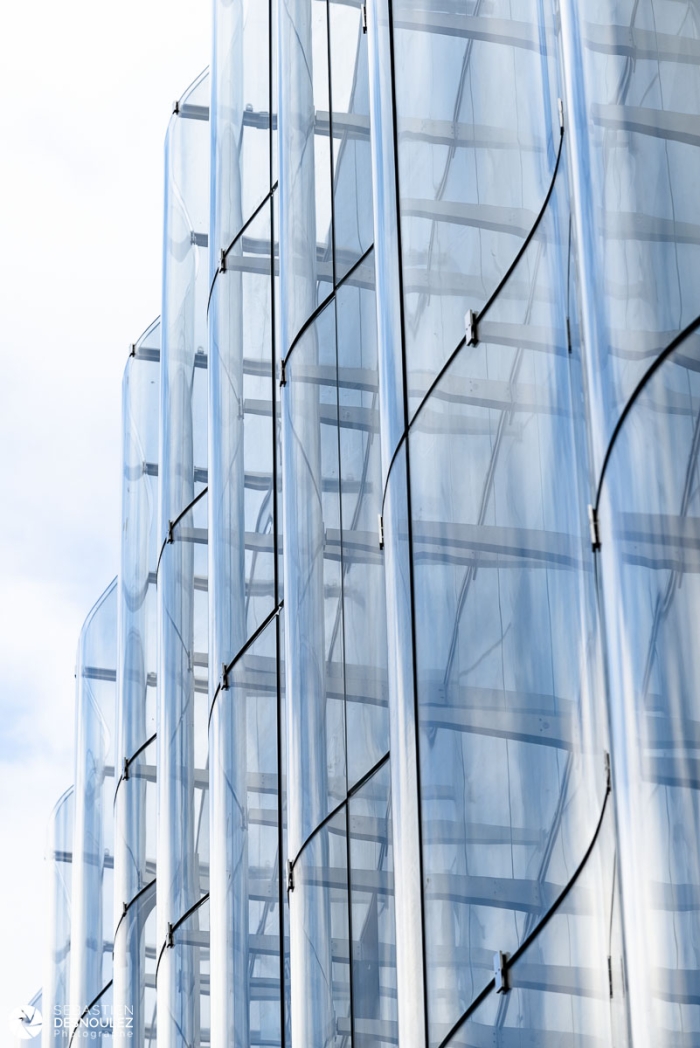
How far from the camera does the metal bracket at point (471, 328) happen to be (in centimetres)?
821

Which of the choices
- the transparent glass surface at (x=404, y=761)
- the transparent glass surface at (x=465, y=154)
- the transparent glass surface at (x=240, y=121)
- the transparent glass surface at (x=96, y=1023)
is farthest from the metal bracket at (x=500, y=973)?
the transparent glass surface at (x=96, y=1023)

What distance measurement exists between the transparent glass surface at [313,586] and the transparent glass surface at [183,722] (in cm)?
439

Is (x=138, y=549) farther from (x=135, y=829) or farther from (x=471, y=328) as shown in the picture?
(x=471, y=328)

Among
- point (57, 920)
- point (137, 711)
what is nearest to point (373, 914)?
point (137, 711)

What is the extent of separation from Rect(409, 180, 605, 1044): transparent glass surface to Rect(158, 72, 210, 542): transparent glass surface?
9747 millimetres

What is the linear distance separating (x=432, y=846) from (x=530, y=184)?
3091 millimetres

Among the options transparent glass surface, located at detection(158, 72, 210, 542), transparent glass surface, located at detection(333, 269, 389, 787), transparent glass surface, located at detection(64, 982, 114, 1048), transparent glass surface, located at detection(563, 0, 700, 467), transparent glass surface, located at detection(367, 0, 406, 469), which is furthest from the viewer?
transparent glass surface, located at detection(64, 982, 114, 1048)

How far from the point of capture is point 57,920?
28.0m

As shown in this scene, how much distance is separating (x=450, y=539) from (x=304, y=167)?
5.53m

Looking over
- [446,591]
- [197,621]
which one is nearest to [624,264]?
[446,591]

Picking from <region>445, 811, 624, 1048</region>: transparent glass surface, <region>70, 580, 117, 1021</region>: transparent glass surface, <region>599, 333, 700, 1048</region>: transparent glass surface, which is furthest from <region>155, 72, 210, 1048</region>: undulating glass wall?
<region>599, 333, 700, 1048</region>: transparent glass surface

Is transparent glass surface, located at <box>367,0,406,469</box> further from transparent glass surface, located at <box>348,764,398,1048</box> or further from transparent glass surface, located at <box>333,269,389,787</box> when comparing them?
transparent glass surface, located at <box>348,764,398,1048</box>

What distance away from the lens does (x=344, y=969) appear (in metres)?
10.2

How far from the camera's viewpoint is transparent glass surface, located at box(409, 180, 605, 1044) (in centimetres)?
710
